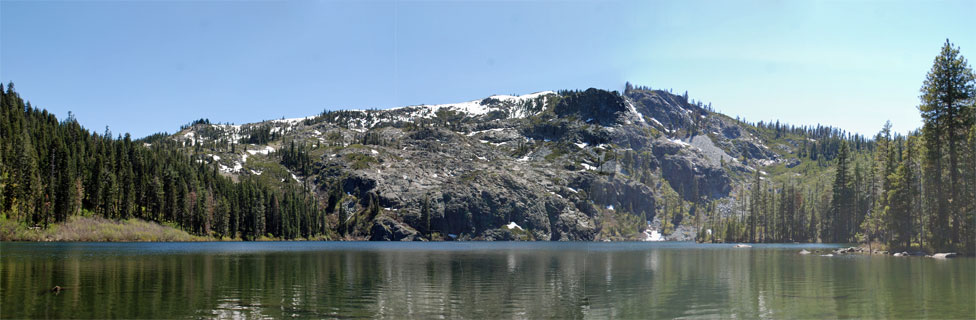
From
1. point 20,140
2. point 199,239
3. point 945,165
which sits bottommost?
point 199,239

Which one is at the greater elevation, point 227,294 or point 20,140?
point 20,140

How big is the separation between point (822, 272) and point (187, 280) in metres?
59.4

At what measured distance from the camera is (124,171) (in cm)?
16925

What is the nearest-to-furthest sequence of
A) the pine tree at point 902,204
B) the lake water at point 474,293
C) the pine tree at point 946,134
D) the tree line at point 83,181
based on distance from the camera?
the lake water at point 474,293
the pine tree at point 946,134
the pine tree at point 902,204
the tree line at point 83,181

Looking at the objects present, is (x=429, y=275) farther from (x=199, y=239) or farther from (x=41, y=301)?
(x=199, y=239)

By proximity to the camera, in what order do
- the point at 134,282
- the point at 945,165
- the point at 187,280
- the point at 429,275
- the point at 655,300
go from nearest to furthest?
the point at 655,300, the point at 134,282, the point at 187,280, the point at 429,275, the point at 945,165

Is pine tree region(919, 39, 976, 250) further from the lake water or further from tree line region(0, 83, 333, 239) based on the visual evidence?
tree line region(0, 83, 333, 239)

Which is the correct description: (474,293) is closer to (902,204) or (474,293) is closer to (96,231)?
(902,204)

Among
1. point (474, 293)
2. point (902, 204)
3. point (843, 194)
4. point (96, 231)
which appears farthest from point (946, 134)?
point (96, 231)

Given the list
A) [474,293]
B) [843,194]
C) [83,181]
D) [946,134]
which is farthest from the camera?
[843,194]

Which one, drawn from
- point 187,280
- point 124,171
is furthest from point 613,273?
point 124,171

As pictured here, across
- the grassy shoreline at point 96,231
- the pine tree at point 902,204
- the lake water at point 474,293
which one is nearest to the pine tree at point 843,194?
the pine tree at point 902,204

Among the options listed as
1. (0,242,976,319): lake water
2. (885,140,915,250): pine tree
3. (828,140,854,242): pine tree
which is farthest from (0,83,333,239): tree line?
(828,140,854,242): pine tree

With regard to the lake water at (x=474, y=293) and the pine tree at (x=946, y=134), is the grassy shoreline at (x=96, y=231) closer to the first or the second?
the lake water at (x=474, y=293)
